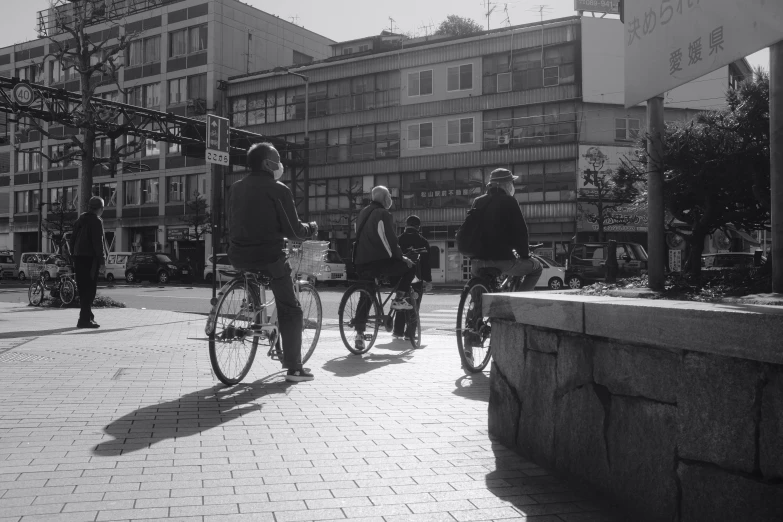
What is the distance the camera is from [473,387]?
604 cm

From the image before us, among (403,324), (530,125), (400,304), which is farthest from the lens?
(530,125)

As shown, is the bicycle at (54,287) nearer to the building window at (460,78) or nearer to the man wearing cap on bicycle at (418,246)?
the man wearing cap on bicycle at (418,246)

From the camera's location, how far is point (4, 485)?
10.7 feet

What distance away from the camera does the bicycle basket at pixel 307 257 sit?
687 cm

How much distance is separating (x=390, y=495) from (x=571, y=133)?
38.5 metres

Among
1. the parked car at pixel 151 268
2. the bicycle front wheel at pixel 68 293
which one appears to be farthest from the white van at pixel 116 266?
the bicycle front wheel at pixel 68 293

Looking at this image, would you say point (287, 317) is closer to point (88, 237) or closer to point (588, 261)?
point (88, 237)

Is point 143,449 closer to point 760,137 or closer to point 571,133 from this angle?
point 760,137

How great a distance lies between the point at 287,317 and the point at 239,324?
0.40m

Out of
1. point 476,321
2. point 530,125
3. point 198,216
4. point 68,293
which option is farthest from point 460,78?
point 476,321

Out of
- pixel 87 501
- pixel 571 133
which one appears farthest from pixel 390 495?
pixel 571 133

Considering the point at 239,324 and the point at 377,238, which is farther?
the point at 377,238

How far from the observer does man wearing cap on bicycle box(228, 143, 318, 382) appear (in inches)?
235

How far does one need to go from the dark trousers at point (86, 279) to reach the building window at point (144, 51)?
48.3m
